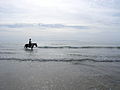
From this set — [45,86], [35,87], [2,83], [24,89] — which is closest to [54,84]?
[45,86]

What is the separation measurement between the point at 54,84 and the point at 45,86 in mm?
515

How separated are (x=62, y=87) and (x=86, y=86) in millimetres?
1184

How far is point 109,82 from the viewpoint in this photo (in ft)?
25.5

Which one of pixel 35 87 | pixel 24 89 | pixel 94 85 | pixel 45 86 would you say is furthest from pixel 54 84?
pixel 94 85

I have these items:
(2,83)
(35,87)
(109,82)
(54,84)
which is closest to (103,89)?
(109,82)

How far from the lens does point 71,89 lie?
662 centimetres

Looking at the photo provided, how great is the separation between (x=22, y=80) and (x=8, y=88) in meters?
1.41

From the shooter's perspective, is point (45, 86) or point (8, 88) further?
point (45, 86)

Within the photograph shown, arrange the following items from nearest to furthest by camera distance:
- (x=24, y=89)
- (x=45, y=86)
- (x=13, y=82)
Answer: (x=24, y=89), (x=45, y=86), (x=13, y=82)

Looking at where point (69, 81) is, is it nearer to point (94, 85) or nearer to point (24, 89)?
point (94, 85)

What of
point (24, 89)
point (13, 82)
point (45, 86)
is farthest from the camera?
point (13, 82)

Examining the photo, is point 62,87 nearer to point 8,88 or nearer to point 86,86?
point 86,86

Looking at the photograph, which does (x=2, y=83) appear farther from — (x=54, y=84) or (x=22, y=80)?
(x=54, y=84)

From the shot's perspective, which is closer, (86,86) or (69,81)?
(86,86)
